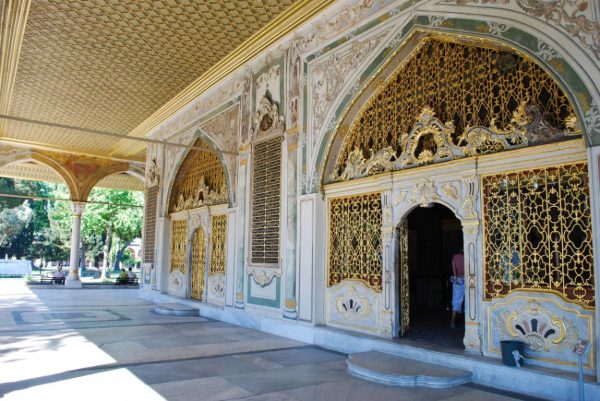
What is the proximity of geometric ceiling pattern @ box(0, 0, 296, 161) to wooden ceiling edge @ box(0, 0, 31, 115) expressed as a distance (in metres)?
0.10

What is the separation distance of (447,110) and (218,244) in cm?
478

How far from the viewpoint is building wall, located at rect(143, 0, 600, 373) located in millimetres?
3295

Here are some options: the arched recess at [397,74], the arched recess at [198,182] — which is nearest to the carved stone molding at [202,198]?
the arched recess at [198,182]

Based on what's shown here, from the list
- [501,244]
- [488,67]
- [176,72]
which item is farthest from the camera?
[176,72]

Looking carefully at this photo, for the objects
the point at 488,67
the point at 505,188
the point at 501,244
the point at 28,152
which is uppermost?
the point at 28,152

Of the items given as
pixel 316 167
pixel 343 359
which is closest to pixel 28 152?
pixel 316 167

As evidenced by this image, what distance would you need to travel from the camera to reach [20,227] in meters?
25.0

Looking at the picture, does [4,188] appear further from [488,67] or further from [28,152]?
[488,67]

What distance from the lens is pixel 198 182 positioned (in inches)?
353

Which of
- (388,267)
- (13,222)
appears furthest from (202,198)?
(13,222)

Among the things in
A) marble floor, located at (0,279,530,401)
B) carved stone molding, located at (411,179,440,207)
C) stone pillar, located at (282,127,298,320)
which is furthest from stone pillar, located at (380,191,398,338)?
stone pillar, located at (282,127,298,320)

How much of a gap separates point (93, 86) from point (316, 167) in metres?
5.04

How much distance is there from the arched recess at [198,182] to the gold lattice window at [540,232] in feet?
14.8

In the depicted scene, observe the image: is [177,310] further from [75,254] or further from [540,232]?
[75,254]
